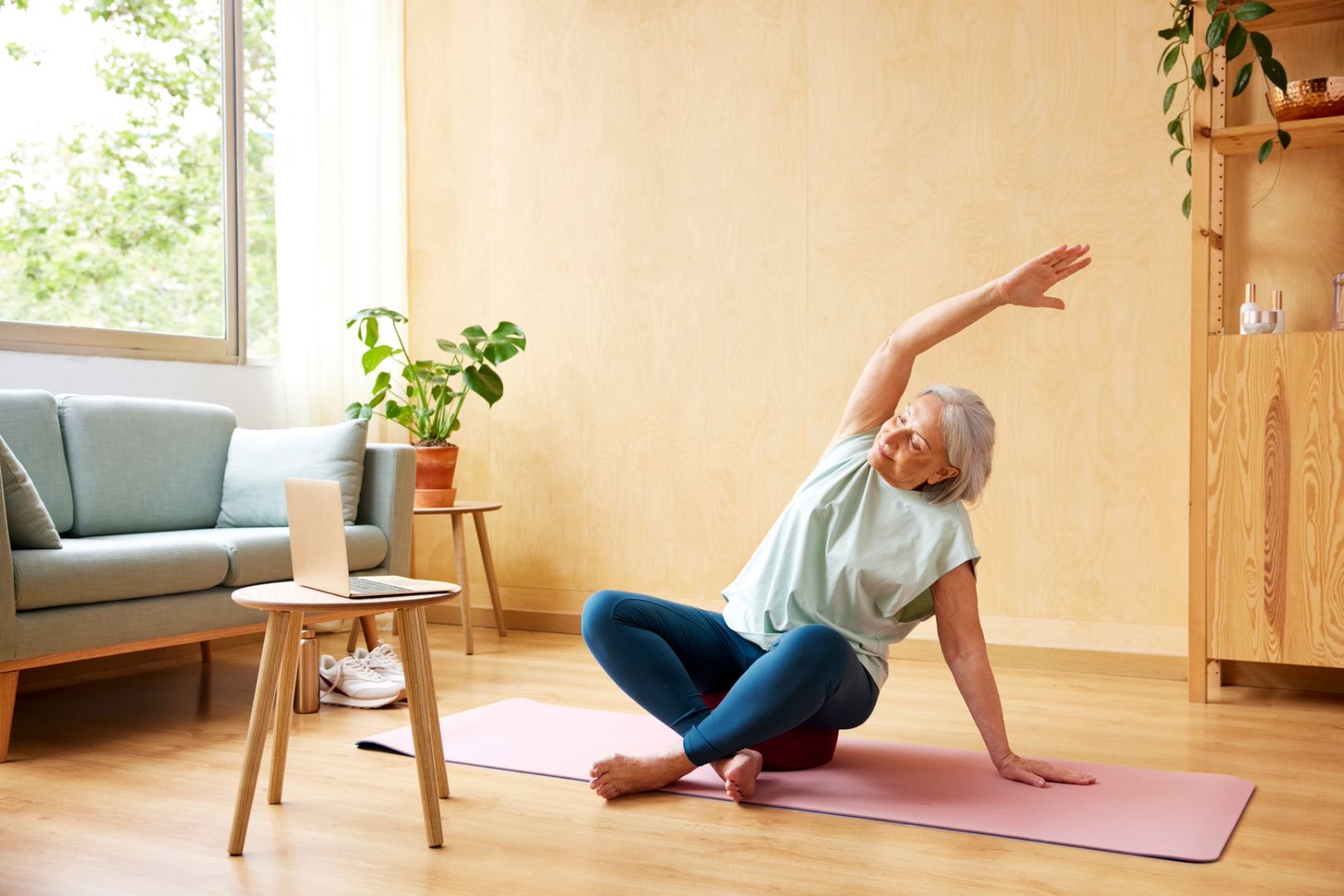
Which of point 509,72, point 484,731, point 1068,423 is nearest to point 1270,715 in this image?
point 1068,423

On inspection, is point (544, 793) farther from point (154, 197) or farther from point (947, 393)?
point (154, 197)

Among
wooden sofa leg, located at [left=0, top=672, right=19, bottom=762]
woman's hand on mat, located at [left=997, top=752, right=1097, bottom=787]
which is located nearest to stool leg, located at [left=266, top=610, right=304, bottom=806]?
wooden sofa leg, located at [left=0, top=672, right=19, bottom=762]

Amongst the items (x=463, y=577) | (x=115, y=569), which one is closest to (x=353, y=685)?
(x=115, y=569)

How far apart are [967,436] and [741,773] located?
69 centimetres

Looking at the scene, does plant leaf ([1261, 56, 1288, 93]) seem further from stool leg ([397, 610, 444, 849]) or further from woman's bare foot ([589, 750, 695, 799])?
stool leg ([397, 610, 444, 849])

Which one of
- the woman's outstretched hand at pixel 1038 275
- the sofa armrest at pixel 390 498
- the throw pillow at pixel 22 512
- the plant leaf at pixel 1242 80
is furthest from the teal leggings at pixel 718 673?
the plant leaf at pixel 1242 80

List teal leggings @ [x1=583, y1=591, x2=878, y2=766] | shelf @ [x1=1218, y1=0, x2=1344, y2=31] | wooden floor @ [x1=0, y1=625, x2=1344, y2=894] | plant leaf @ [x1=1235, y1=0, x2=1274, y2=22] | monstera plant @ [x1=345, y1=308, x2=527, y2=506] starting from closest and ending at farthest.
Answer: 1. wooden floor @ [x1=0, y1=625, x2=1344, y2=894]
2. teal leggings @ [x1=583, y1=591, x2=878, y2=766]
3. plant leaf @ [x1=1235, y1=0, x2=1274, y2=22]
4. shelf @ [x1=1218, y1=0, x2=1344, y2=31]
5. monstera plant @ [x1=345, y1=308, x2=527, y2=506]

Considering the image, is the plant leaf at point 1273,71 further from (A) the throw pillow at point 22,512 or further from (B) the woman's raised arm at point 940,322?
(A) the throw pillow at point 22,512

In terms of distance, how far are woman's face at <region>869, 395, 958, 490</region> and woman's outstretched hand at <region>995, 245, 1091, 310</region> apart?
0.24 metres

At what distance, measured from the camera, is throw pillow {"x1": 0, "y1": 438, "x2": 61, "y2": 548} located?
2.56 metres

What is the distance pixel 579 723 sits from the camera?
2.73 meters

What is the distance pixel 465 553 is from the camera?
4.02 metres

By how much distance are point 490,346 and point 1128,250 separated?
2.00 m

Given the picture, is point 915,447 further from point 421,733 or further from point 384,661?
point 384,661
